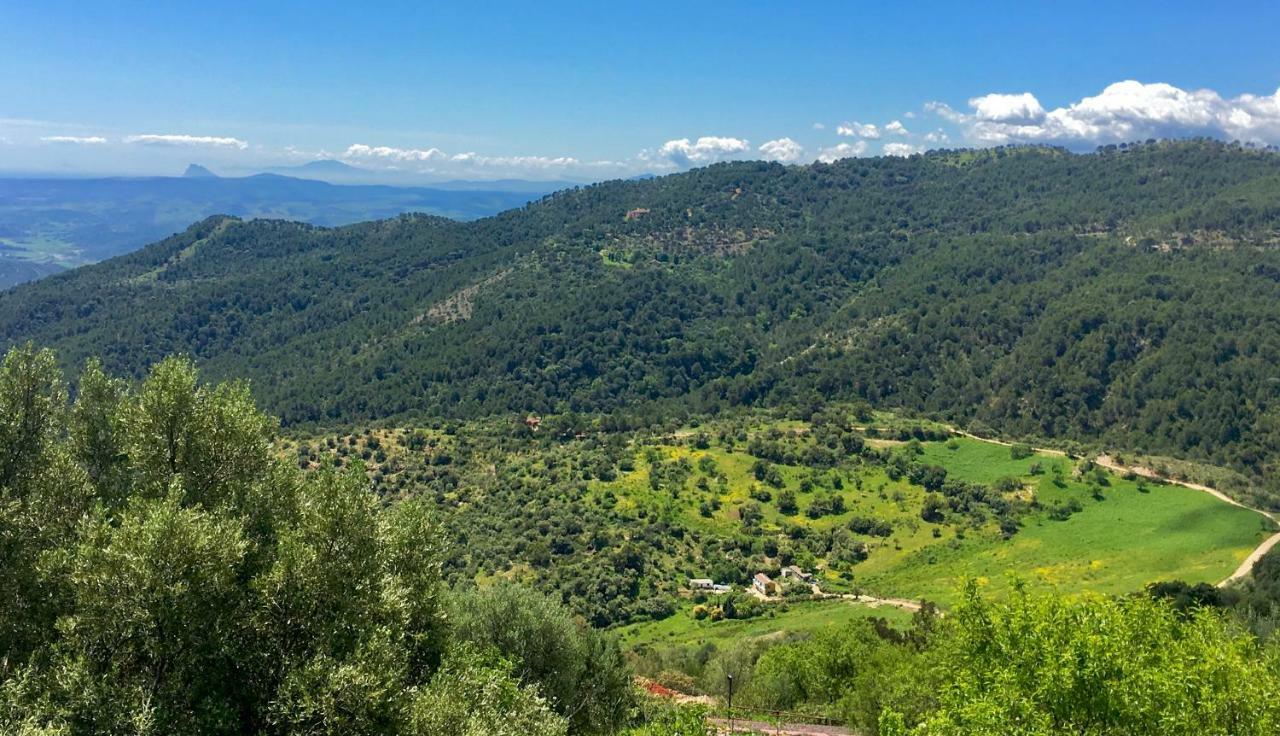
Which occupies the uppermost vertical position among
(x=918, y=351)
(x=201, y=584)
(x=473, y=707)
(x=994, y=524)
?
(x=201, y=584)

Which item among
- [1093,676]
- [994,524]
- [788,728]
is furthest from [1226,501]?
[1093,676]

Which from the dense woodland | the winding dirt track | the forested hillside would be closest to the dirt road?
the dense woodland

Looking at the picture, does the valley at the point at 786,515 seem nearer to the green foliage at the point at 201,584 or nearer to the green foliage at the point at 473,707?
the green foliage at the point at 201,584

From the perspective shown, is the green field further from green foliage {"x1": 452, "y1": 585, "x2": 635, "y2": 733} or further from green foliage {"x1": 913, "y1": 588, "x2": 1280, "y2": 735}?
green foliage {"x1": 452, "y1": 585, "x2": 635, "y2": 733}

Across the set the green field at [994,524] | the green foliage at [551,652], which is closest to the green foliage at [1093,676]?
the green foliage at [551,652]

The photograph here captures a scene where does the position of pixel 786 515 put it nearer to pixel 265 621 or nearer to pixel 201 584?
pixel 265 621

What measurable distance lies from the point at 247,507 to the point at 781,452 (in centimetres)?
10243

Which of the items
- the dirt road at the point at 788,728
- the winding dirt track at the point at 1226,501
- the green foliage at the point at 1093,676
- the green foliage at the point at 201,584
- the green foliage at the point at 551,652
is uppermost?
the green foliage at the point at 201,584

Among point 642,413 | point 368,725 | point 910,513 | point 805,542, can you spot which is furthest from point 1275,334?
point 368,725

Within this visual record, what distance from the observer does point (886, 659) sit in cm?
3956

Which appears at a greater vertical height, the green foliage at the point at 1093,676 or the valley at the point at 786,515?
the green foliage at the point at 1093,676

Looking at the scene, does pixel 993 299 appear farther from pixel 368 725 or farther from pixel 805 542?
pixel 368 725

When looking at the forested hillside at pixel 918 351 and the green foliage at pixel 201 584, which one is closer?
the green foliage at pixel 201 584

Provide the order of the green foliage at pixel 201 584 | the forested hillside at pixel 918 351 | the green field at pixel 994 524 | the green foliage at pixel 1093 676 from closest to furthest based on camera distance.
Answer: the green foliage at pixel 201 584, the green foliage at pixel 1093 676, the green field at pixel 994 524, the forested hillside at pixel 918 351
